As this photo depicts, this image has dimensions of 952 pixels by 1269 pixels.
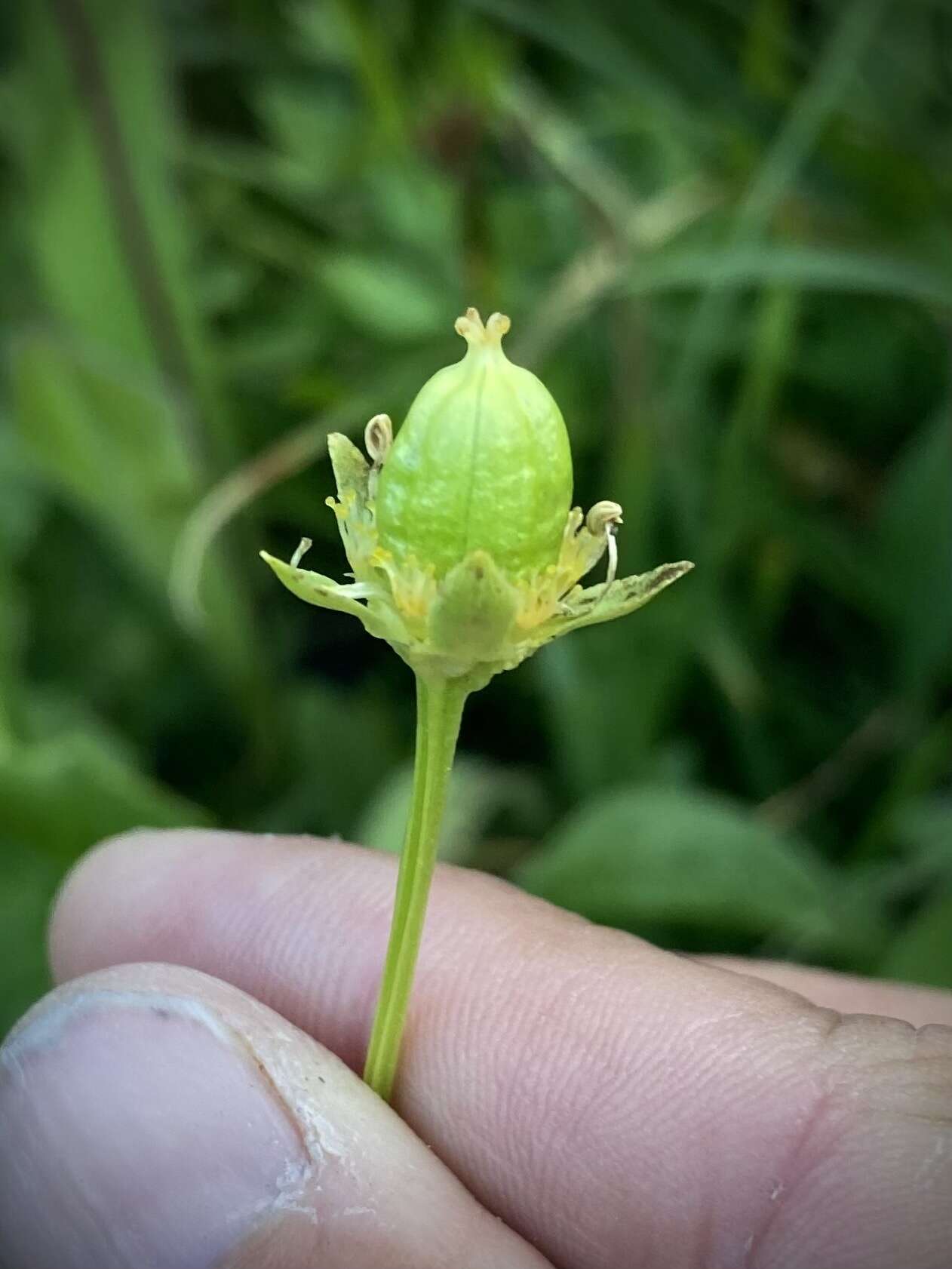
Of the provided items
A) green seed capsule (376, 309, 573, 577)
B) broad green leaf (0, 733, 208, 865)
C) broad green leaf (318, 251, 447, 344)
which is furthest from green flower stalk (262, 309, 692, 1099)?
broad green leaf (318, 251, 447, 344)

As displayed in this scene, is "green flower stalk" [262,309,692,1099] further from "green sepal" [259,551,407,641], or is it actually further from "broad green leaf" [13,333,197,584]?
"broad green leaf" [13,333,197,584]

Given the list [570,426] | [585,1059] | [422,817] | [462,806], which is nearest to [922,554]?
[570,426]

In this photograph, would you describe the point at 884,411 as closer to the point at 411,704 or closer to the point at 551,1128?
the point at 411,704

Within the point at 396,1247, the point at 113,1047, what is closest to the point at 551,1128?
the point at 396,1247

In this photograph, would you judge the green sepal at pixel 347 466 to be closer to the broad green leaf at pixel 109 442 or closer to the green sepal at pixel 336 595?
the green sepal at pixel 336 595

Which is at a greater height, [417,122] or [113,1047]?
[417,122]

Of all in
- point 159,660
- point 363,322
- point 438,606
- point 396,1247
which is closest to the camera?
point 438,606
